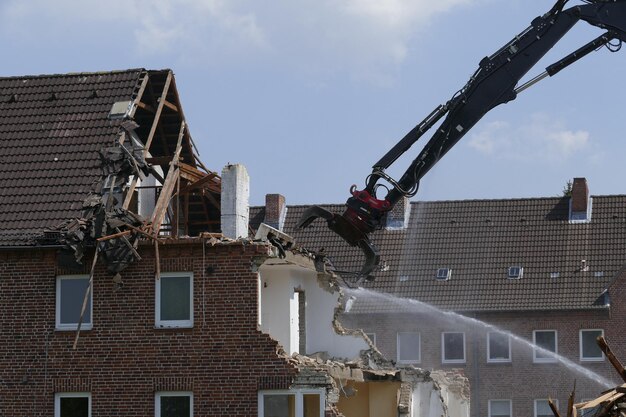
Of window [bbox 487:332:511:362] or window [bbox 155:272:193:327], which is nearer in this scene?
window [bbox 155:272:193:327]

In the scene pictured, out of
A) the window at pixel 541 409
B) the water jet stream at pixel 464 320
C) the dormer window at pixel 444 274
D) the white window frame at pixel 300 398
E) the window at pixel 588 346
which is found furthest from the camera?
the dormer window at pixel 444 274

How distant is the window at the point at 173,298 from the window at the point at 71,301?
54.6 inches

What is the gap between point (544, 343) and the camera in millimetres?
52344

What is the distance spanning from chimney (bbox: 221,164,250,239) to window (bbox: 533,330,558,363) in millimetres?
25644

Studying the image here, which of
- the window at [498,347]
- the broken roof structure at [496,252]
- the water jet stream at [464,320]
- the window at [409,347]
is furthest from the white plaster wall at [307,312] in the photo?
the window at [498,347]

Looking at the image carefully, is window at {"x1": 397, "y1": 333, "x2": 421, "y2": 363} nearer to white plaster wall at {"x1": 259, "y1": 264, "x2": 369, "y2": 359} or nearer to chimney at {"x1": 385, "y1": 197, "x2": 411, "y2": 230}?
chimney at {"x1": 385, "y1": 197, "x2": 411, "y2": 230}

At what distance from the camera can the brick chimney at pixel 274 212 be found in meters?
56.9

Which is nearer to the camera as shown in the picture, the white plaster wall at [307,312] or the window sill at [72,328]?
the window sill at [72,328]

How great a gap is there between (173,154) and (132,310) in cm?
653

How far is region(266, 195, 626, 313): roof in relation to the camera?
5241 cm

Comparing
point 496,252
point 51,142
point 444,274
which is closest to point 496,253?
point 496,252

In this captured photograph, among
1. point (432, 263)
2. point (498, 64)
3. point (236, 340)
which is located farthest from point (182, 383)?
point (432, 263)

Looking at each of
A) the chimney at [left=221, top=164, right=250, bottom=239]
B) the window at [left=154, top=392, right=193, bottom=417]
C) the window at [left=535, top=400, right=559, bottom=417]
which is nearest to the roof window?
the chimney at [left=221, top=164, right=250, bottom=239]

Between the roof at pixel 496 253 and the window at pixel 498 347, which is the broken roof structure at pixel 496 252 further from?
the window at pixel 498 347
